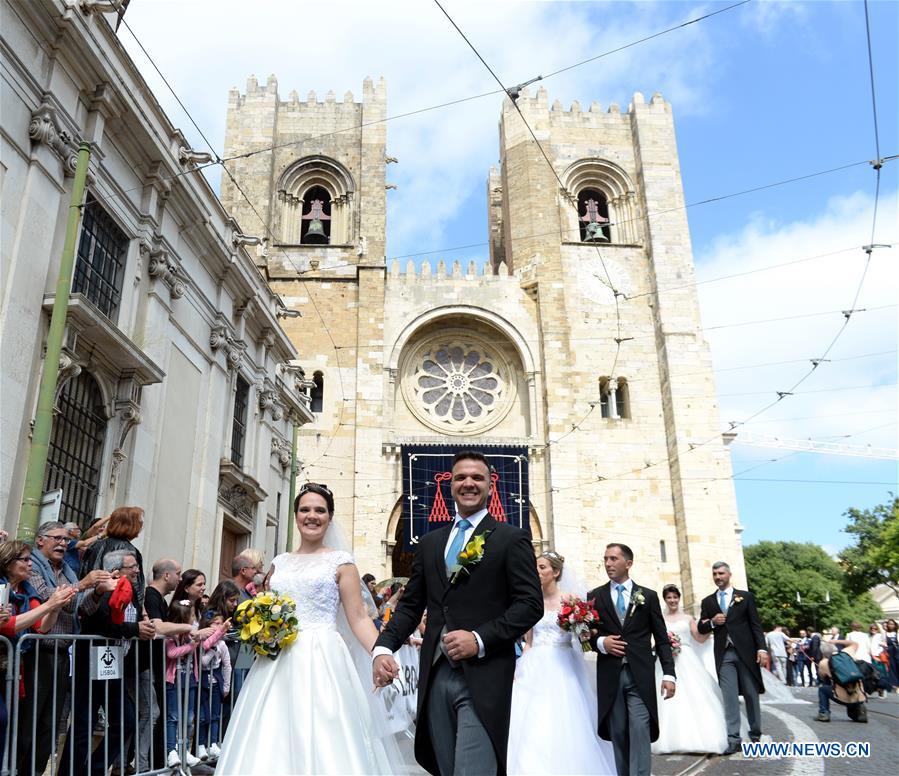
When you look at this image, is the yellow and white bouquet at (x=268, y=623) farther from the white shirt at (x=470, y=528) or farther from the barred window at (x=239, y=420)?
the barred window at (x=239, y=420)

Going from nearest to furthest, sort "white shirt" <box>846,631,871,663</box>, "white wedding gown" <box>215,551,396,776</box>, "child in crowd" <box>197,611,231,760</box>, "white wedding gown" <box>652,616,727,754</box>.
Answer: "white wedding gown" <box>215,551,396,776</box>
"child in crowd" <box>197,611,231,760</box>
"white wedding gown" <box>652,616,727,754</box>
"white shirt" <box>846,631,871,663</box>

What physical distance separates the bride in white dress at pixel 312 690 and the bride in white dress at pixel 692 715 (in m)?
4.19

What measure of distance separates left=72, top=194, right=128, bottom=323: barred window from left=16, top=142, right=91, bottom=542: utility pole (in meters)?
1.08

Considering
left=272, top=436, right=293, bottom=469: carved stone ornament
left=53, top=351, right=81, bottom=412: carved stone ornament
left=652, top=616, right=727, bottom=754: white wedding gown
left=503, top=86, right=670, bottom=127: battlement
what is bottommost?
left=652, top=616, right=727, bottom=754: white wedding gown

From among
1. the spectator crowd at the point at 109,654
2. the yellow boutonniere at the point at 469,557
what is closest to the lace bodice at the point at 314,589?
the spectator crowd at the point at 109,654

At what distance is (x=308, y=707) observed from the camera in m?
3.52

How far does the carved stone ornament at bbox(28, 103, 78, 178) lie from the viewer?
9125 mm

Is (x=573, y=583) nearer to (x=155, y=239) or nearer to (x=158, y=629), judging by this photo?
(x=158, y=629)

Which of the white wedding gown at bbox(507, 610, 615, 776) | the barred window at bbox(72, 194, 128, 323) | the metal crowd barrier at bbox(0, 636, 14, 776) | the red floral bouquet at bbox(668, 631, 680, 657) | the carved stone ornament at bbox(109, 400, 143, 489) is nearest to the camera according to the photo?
the metal crowd barrier at bbox(0, 636, 14, 776)

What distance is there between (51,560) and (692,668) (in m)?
5.76

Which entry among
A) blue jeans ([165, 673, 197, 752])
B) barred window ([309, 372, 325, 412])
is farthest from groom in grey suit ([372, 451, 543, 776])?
barred window ([309, 372, 325, 412])

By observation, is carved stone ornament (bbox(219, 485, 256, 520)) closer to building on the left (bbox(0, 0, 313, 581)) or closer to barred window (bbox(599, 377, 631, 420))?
building on the left (bbox(0, 0, 313, 581))

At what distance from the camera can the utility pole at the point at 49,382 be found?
7.42m

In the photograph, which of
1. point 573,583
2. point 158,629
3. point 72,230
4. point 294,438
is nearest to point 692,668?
point 573,583
